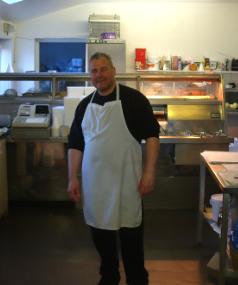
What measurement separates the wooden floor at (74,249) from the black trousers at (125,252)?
320 mm

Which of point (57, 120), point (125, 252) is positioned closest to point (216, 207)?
point (125, 252)

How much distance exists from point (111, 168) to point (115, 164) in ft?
0.10

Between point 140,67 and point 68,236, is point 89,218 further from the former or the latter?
point 140,67

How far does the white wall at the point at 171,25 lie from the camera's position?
6.06m

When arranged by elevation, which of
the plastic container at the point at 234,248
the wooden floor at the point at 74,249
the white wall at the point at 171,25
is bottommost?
the wooden floor at the point at 74,249

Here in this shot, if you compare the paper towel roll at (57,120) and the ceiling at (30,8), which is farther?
the ceiling at (30,8)

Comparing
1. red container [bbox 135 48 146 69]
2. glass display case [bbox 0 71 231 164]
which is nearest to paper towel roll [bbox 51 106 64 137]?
glass display case [bbox 0 71 231 164]

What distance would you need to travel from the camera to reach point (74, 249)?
10.1ft

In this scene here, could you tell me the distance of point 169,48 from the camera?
6.11 meters

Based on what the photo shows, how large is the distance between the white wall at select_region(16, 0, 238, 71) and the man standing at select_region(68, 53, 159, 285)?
13.4 feet

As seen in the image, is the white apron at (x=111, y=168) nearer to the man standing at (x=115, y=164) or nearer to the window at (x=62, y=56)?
the man standing at (x=115, y=164)

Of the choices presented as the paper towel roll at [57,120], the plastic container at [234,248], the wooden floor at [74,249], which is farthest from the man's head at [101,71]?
the paper towel roll at [57,120]

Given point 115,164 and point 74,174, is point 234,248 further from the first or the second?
point 74,174

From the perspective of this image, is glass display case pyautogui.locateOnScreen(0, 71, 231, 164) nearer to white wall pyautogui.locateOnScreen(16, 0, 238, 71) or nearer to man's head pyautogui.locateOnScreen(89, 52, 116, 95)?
man's head pyautogui.locateOnScreen(89, 52, 116, 95)
